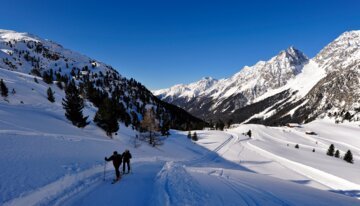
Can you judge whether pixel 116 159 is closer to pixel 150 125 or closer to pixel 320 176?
pixel 150 125

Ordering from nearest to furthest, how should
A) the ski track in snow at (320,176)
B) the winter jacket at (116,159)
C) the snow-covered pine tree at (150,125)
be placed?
the winter jacket at (116,159) → the ski track in snow at (320,176) → the snow-covered pine tree at (150,125)

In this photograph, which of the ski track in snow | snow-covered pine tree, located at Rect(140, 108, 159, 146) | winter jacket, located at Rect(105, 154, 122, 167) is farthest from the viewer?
snow-covered pine tree, located at Rect(140, 108, 159, 146)

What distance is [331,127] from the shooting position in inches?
5960

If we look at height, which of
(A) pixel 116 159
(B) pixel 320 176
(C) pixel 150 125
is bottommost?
(B) pixel 320 176

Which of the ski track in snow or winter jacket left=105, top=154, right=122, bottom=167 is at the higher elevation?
winter jacket left=105, top=154, right=122, bottom=167

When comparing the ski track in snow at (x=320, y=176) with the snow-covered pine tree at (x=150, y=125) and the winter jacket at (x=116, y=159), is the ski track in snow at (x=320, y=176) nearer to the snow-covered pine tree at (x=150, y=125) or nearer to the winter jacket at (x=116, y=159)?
the snow-covered pine tree at (x=150, y=125)

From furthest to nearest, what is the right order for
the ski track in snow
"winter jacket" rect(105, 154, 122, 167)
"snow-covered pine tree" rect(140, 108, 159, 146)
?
"snow-covered pine tree" rect(140, 108, 159, 146)
the ski track in snow
"winter jacket" rect(105, 154, 122, 167)

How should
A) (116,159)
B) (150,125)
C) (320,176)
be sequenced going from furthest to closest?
1. (150,125)
2. (320,176)
3. (116,159)

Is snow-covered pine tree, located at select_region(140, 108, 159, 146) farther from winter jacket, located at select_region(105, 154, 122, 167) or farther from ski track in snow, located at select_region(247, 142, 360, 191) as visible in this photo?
winter jacket, located at select_region(105, 154, 122, 167)

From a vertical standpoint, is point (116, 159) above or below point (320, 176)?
above

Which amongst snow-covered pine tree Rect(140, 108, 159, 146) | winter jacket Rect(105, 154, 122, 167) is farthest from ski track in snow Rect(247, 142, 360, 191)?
winter jacket Rect(105, 154, 122, 167)

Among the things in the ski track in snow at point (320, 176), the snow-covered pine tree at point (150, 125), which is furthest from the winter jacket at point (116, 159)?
the snow-covered pine tree at point (150, 125)

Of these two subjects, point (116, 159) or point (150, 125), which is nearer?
point (116, 159)

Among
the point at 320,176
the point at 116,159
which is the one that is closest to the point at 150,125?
the point at 320,176
